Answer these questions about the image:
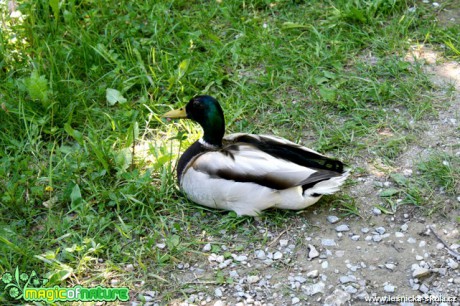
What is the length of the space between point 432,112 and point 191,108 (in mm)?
1641

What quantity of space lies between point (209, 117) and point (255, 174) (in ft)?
1.69

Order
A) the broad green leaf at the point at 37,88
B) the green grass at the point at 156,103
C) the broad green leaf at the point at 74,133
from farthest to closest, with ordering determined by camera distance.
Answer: the broad green leaf at the point at 37,88
the broad green leaf at the point at 74,133
the green grass at the point at 156,103

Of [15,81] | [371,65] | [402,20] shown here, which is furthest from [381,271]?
[15,81]

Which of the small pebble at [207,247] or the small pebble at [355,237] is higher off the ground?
the small pebble at [355,237]

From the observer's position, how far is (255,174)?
3727 mm

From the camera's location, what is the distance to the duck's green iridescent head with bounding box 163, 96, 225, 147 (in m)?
4.02

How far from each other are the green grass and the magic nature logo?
0.07 metres

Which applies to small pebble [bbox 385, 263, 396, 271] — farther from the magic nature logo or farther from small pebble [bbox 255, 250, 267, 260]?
the magic nature logo

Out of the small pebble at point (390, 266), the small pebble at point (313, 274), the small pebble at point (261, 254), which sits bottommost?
the small pebble at point (313, 274)

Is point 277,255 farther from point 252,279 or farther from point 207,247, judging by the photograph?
point 207,247

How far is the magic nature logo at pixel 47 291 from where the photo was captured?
3436mm

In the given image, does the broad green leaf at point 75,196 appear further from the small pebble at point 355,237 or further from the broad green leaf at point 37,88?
the small pebble at point 355,237

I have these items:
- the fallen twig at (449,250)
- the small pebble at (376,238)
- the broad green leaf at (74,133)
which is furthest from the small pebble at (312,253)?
the broad green leaf at (74,133)

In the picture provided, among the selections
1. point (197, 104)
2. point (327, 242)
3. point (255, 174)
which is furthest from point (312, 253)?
point (197, 104)
